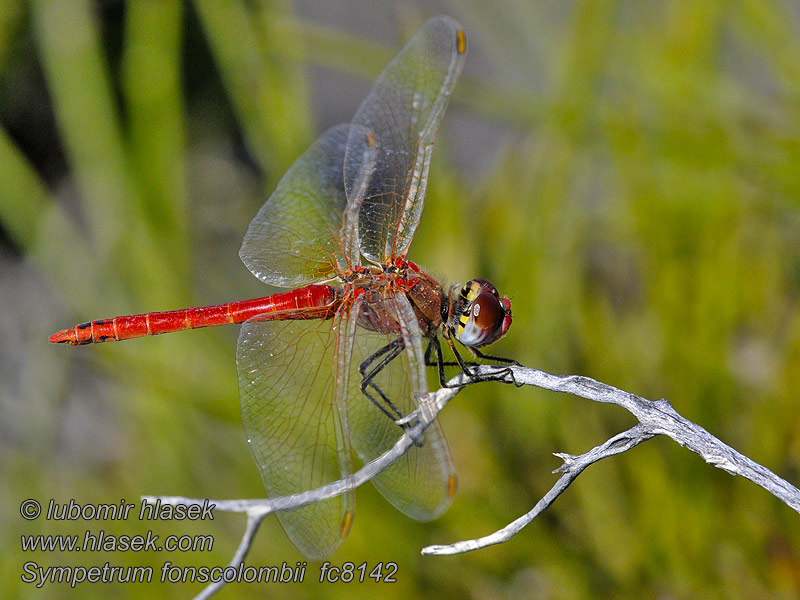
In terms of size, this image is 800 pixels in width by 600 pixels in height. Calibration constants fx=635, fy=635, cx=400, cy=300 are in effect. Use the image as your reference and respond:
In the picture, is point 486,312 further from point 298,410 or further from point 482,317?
point 298,410

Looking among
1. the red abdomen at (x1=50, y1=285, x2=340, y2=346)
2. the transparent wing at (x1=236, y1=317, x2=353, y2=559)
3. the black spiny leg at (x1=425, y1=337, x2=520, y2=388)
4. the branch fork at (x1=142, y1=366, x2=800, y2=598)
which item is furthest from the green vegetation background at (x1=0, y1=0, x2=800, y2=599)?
the branch fork at (x1=142, y1=366, x2=800, y2=598)

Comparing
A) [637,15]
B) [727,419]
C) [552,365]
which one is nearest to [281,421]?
[552,365]

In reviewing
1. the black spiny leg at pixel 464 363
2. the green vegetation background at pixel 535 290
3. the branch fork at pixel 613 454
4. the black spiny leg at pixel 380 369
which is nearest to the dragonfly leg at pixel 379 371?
the black spiny leg at pixel 380 369

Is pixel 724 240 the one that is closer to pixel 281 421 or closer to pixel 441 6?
pixel 281 421

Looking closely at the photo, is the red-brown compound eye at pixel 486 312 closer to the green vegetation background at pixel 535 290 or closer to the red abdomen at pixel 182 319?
the red abdomen at pixel 182 319

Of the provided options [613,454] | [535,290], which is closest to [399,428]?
[613,454]
